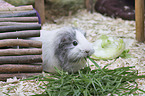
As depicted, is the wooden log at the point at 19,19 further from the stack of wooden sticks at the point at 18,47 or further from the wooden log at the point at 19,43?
the wooden log at the point at 19,43

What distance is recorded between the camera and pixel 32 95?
171 centimetres

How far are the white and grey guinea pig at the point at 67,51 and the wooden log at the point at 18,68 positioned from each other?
0.21 m

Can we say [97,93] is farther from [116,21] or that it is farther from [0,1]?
[116,21]

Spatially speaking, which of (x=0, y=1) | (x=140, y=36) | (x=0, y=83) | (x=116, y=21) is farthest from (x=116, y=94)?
(x=116, y=21)

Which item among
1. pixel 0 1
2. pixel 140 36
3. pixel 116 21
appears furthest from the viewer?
pixel 116 21

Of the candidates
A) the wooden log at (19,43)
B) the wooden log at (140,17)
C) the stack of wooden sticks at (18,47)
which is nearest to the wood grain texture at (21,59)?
the stack of wooden sticks at (18,47)

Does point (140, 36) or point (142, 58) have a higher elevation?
point (140, 36)

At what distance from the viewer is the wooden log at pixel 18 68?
2.04 meters

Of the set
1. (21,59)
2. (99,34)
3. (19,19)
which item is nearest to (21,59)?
(21,59)

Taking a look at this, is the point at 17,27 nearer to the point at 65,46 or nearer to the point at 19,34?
the point at 19,34

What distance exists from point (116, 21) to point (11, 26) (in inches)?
118

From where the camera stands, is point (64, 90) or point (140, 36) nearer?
point (64, 90)

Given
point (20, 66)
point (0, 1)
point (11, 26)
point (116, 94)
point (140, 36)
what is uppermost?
point (0, 1)

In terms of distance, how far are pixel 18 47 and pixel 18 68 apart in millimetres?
230
